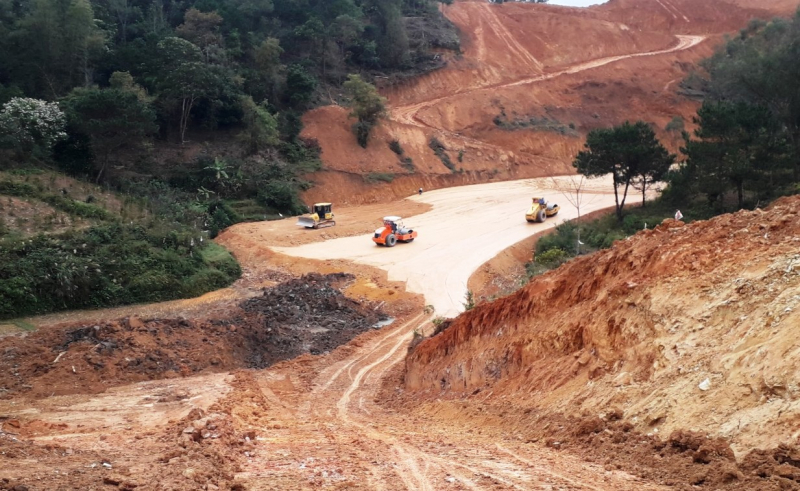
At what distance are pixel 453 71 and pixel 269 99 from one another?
25461 millimetres

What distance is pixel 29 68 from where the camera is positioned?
4375 centimetres

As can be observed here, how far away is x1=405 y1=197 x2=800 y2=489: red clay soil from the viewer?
7160 millimetres

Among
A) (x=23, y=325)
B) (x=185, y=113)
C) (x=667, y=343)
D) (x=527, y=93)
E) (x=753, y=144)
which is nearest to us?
(x=667, y=343)

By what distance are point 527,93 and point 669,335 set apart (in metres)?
Answer: 63.7

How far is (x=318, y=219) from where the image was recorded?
38906 mm

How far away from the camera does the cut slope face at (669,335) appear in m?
7.36

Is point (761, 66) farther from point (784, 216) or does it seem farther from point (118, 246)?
point (118, 246)

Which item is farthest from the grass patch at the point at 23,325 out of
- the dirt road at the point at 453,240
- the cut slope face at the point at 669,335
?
the cut slope face at the point at 669,335

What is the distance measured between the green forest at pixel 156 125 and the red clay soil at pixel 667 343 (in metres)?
18.6

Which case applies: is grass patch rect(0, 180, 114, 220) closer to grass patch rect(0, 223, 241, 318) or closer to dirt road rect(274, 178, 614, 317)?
grass patch rect(0, 223, 241, 318)

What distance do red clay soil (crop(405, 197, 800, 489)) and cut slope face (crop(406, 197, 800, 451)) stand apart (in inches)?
0.8

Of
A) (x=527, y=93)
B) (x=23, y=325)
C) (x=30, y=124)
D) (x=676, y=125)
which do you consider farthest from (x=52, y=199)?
(x=676, y=125)

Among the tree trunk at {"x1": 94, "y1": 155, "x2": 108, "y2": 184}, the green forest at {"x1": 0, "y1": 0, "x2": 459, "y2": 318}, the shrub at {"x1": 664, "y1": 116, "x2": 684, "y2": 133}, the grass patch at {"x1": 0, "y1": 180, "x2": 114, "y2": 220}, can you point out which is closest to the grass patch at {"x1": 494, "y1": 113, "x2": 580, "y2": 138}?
the shrub at {"x1": 664, "y1": 116, "x2": 684, "y2": 133}

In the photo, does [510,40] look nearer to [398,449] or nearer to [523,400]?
[523,400]
